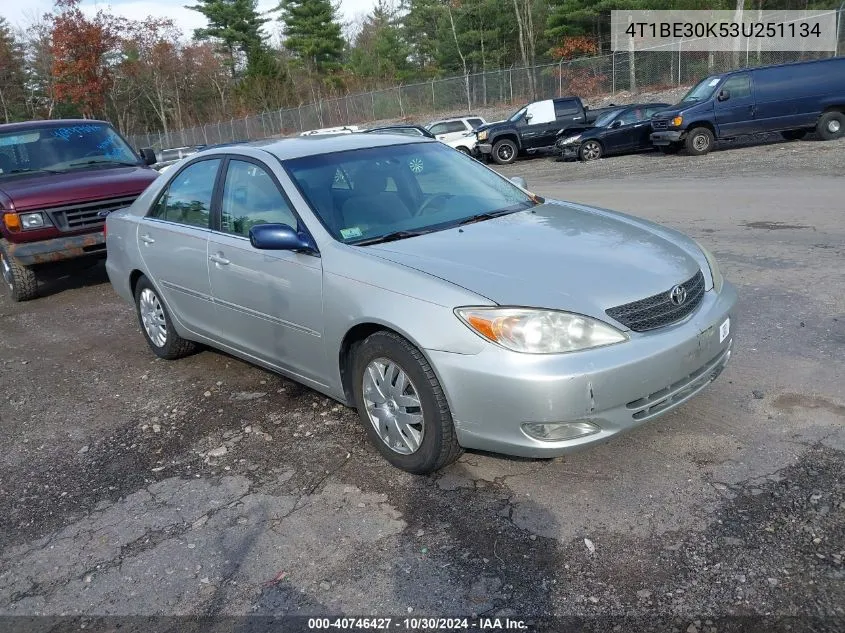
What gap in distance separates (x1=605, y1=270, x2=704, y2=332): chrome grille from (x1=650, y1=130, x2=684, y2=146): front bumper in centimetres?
1601

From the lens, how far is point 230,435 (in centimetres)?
438

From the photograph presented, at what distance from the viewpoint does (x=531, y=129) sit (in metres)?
23.2

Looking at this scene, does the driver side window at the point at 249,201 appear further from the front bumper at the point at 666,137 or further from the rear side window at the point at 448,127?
the rear side window at the point at 448,127

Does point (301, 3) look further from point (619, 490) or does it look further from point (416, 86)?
point (619, 490)

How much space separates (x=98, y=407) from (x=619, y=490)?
3619 millimetres

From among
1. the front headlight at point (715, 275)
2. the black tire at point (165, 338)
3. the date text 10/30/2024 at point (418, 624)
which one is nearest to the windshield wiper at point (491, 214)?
the front headlight at point (715, 275)

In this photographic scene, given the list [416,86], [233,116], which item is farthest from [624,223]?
[233,116]

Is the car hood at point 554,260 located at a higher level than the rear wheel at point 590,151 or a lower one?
higher

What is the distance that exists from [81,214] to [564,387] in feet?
22.9

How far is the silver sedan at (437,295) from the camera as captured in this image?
3.15 m

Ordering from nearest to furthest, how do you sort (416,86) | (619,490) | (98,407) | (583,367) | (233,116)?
(583,367), (619,490), (98,407), (416,86), (233,116)

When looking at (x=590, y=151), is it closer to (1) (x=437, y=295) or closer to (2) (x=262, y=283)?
(2) (x=262, y=283)

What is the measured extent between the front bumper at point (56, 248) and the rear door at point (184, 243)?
300 cm

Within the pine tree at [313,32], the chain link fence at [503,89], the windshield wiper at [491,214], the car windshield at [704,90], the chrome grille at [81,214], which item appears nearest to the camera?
the windshield wiper at [491,214]
